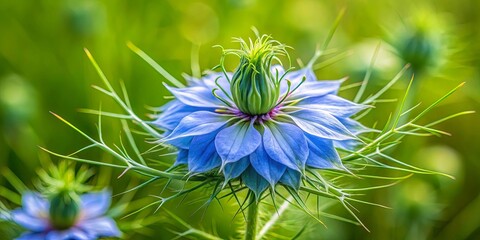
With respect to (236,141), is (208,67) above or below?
above

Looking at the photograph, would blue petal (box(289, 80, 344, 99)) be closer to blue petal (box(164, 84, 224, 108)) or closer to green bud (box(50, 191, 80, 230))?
blue petal (box(164, 84, 224, 108))

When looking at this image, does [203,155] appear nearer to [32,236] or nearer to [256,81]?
[256,81]

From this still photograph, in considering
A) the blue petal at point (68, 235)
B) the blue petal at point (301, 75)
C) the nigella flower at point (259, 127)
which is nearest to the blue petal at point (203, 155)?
the nigella flower at point (259, 127)

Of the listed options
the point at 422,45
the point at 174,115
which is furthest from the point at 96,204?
the point at 422,45

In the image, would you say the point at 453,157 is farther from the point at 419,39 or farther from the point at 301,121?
the point at 301,121

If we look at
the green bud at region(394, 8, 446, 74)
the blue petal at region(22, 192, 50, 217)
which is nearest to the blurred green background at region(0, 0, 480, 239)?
the green bud at region(394, 8, 446, 74)
